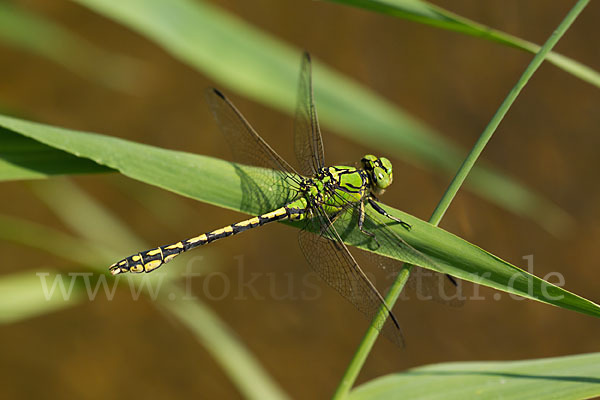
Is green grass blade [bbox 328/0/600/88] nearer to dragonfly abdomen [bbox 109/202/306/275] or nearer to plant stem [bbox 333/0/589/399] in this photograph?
plant stem [bbox 333/0/589/399]

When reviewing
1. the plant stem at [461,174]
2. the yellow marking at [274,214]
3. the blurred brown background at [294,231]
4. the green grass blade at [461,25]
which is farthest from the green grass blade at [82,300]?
the blurred brown background at [294,231]

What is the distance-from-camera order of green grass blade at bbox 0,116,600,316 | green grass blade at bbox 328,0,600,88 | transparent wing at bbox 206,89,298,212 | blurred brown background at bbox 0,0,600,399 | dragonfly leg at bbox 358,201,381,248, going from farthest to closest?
blurred brown background at bbox 0,0,600,399 → transparent wing at bbox 206,89,298,212 → dragonfly leg at bbox 358,201,381,248 → green grass blade at bbox 328,0,600,88 → green grass blade at bbox 0,116,600,316

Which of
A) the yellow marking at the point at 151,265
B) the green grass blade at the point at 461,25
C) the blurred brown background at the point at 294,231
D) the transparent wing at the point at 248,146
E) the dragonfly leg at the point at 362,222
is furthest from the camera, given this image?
the blurred brown background at the point at 294,231

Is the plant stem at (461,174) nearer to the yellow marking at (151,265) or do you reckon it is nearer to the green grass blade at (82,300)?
the yellow marking at (151,265)

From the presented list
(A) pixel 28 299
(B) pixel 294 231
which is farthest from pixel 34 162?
(B) pixel 294 231

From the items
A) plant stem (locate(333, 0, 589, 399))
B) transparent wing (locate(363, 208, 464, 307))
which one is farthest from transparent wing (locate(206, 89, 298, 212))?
plant stem (locate(333, 0, 589, 399))

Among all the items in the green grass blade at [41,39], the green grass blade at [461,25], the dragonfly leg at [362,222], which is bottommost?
the dragonfly leg at [362,222]

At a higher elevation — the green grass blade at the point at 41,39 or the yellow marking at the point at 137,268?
the green grass blade at the point at 41,39

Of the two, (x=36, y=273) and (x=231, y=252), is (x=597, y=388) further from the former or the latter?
(x=231, y=252)

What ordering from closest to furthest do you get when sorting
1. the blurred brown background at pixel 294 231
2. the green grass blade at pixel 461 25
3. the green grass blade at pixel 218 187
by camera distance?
the green grass blade at pixel 218 187, the green grass blade at pixel 461 25, the blurred brown background at pixel 294 231
